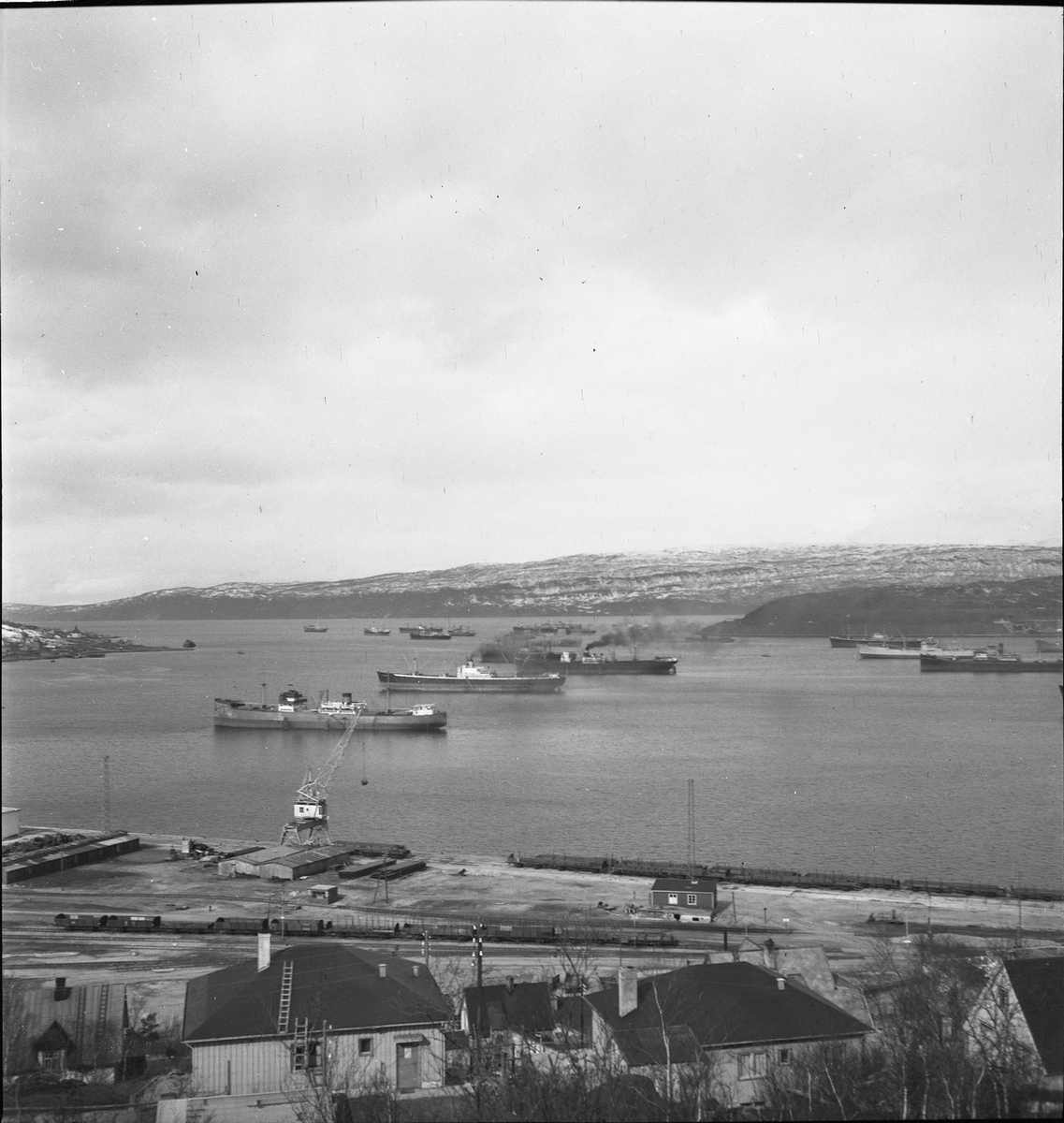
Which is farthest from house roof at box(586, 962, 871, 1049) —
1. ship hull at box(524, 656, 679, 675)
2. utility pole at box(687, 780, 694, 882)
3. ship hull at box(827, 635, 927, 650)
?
ship hull at box(827, 635, 927, 650)

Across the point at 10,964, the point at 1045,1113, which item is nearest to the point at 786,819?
the point at 10,964

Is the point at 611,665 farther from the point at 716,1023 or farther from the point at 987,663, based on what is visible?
the point at 716,1023

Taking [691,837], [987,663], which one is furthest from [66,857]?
[987,663]

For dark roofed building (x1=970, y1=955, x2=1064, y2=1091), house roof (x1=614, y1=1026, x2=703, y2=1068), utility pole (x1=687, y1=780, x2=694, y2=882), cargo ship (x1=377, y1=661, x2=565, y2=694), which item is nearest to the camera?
dark roofed building (x1=970, y1=955, x2=1064, y2=1091)

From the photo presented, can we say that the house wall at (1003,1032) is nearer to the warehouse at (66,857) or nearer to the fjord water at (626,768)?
the fjord water at (626,768)

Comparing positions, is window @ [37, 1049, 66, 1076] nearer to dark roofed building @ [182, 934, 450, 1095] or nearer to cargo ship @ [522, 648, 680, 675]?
dark roofed building @ [182, 934, 450, 1095]

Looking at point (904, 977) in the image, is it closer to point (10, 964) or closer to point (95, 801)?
point (10, 964)

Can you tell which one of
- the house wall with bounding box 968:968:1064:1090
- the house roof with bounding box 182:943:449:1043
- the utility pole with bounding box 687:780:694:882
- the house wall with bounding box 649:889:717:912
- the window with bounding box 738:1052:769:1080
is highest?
the house wall with bounding box 968:968:1064:1090

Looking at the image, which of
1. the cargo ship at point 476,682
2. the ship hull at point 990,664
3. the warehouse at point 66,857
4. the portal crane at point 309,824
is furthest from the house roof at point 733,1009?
the ship hull at point 990,664
